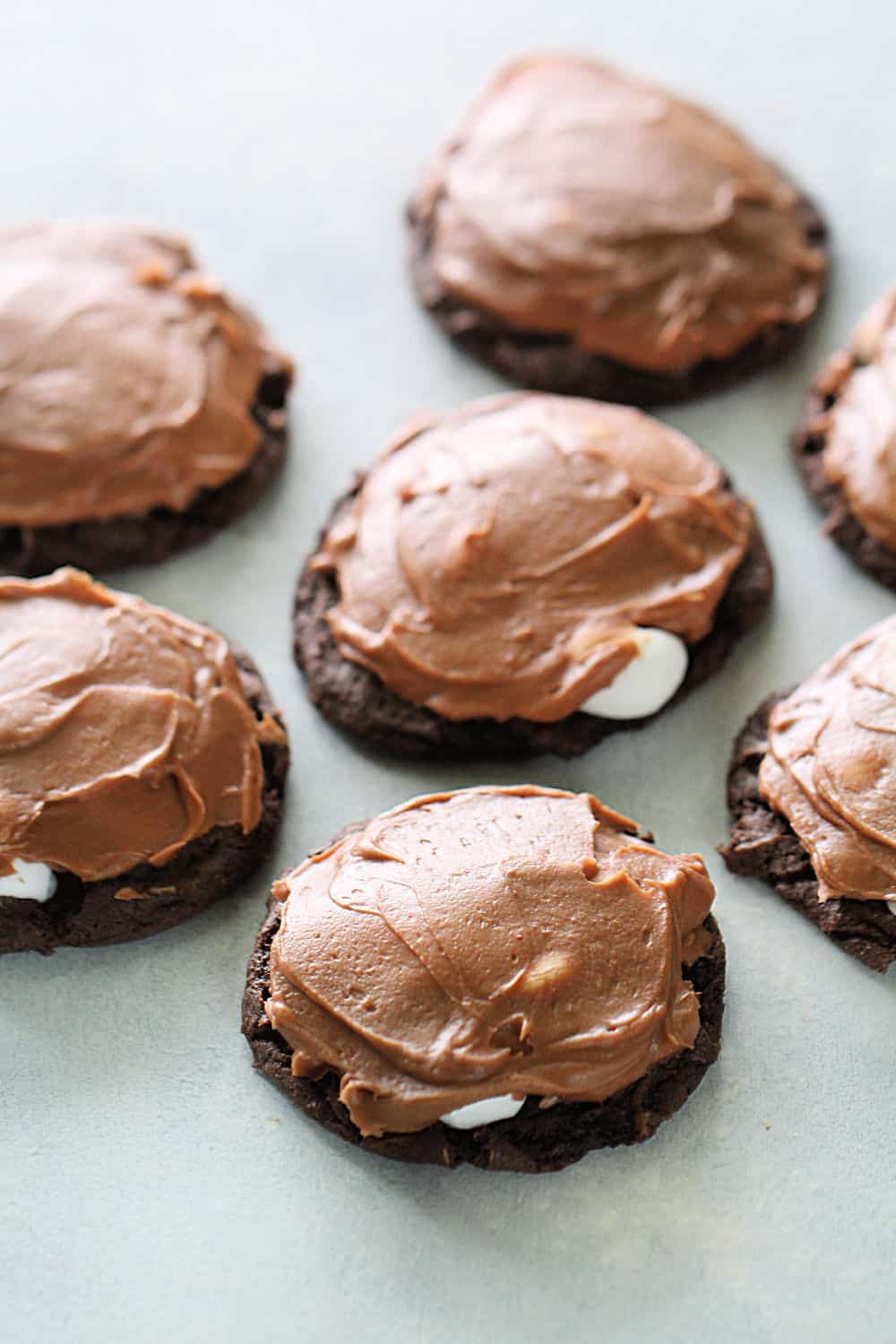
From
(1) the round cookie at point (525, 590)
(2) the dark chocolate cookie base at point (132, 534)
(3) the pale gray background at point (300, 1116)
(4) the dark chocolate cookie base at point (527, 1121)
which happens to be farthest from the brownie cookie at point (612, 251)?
(4) the dark chocolate cookie base at point (527, 1121)

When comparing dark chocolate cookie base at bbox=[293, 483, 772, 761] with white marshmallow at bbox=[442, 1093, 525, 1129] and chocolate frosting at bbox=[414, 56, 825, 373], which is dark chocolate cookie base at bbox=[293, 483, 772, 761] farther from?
white marshmallow at bbox=[442, 1093, 525, 1129]

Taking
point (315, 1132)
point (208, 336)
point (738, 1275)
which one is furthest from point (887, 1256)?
point (208, 336)

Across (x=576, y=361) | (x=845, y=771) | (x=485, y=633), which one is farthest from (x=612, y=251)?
(x=845, y=771)

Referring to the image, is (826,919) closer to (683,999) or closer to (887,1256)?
(683,999)

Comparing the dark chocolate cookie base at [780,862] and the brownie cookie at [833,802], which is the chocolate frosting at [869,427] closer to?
the brownie cookie at [833,802]

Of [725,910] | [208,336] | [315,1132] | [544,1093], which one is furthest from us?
[208,336]

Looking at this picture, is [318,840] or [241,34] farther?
[241,34]
